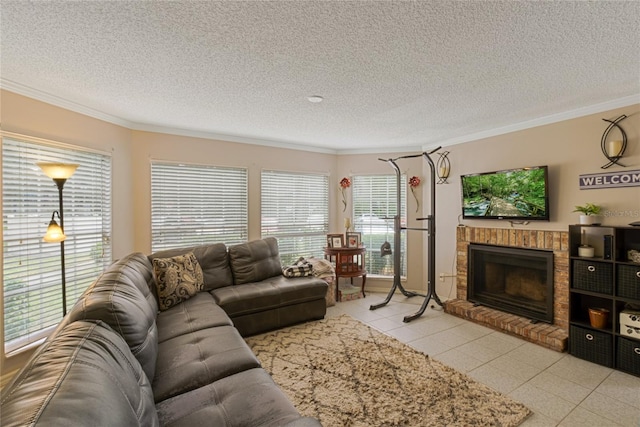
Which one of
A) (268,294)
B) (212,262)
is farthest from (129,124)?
(268,294)

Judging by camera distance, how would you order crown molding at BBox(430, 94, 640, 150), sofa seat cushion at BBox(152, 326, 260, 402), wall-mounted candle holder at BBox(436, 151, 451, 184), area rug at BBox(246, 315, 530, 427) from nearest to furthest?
sofa seat cushion at BBox(152, 326, 260, 402) < area rug at BBox(246, 315, 530, 427) < crown molding at BBox(430, 94, 640, 150) < wall-mounted candle holder at BBox(436, 151, 451, 184)

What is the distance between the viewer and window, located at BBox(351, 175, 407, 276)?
16.5ft

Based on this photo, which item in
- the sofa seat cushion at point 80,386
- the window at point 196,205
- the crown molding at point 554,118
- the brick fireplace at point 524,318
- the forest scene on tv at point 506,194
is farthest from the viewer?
the window at point 196,205

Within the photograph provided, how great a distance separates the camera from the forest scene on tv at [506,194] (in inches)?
129

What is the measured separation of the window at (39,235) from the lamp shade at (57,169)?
39 centimetres

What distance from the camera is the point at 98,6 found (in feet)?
4.91

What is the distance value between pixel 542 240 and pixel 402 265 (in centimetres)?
215

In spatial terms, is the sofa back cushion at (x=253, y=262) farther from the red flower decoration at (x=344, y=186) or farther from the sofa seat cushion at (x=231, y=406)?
the sofa seat cushion at (x=231, y=406)

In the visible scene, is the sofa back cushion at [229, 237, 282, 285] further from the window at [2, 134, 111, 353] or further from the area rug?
the window at [2, 134, 111, 353]

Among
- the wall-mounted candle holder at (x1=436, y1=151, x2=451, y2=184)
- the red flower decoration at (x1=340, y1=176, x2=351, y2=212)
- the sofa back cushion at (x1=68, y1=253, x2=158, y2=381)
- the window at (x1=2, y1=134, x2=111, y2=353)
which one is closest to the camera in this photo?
the sofa back cushion at (x1=68, y1=253, x2=158, y2=381)

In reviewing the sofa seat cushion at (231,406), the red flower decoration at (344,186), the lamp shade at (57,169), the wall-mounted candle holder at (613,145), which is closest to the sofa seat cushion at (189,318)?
the sofa seat cushion at (231,406)

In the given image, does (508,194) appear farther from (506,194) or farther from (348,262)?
(348,262)

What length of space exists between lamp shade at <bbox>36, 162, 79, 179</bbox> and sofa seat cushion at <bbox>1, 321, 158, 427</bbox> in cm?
173

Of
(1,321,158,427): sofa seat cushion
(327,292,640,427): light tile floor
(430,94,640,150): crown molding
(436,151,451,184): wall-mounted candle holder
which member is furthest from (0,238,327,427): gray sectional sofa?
(430,94,640,150): crown molding
